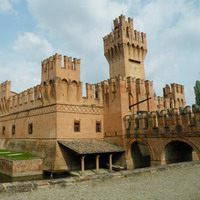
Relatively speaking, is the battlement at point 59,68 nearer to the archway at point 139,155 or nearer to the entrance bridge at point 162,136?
the entrance bridge at point 162,136

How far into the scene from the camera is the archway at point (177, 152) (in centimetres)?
1655

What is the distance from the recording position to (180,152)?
17.9 meters

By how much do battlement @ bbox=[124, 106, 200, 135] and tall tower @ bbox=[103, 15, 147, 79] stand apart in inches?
277

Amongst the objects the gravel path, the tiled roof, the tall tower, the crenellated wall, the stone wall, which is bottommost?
the stone wall

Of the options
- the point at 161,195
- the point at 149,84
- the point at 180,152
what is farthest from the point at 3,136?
the point at 161,195

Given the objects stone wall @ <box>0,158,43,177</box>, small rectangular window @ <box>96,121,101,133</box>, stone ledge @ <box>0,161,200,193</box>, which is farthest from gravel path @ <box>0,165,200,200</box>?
small rectangular window @ <box>96,121,101,133</box>

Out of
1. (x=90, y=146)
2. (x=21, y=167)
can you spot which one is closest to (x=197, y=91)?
(x=90, y=146)

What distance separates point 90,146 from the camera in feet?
59.1

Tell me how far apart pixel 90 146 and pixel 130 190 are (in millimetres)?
11480

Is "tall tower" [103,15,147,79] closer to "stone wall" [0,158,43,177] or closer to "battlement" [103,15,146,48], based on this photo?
"battlement" [103,15,146,48]

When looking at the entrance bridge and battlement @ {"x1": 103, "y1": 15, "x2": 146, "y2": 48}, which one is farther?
battlement @ {"x1": 103, "y1": 15, "x2": 146, "y2": 48}

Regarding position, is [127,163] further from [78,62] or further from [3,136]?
[3,136]

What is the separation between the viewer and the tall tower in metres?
24.2

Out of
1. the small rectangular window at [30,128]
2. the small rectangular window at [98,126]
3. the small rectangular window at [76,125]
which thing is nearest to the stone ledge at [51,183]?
the small rectangular window at [76,125]
